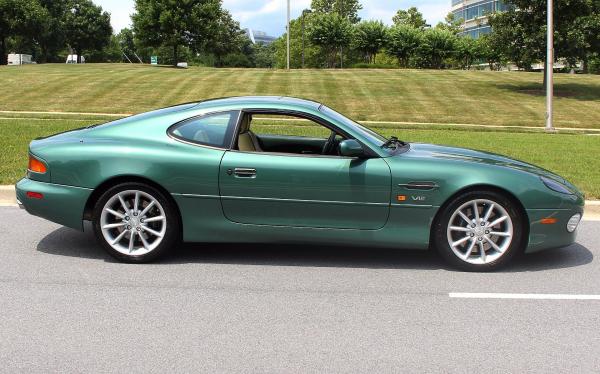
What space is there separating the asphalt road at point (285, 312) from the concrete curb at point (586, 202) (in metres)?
1.43

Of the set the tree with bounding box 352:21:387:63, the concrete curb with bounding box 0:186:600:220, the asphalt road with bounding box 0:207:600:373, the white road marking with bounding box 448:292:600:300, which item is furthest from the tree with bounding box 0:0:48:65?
the white road marking with bounding box 448:292:600:300

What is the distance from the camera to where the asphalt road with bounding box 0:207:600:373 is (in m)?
3.57

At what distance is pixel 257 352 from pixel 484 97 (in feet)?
89.5

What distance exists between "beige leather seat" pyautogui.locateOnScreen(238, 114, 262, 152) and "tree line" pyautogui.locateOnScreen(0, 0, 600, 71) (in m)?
23.1

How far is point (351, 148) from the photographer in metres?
5.15

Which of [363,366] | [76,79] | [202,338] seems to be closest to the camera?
[363,366]

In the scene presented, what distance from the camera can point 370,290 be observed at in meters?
4.81

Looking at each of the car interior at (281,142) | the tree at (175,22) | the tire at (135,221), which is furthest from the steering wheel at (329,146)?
the tree at (175,22)

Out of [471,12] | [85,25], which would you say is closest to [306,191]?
[85,25]

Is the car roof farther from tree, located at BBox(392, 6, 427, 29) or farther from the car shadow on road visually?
tree, located at BBox(392, 6, 427, 29)

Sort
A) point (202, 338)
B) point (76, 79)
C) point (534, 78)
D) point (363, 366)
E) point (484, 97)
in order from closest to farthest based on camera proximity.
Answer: point (363, 366) < point (202, 338) < point (484, 97) < point (76, 79) < point (534, 78)

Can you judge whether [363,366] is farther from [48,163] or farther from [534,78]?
[534,78]

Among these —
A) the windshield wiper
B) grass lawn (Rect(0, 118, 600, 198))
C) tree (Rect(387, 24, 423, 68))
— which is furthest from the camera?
tree (Rect(387, 24, 423, 68))

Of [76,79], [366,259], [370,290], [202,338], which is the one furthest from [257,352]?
[76,79]
